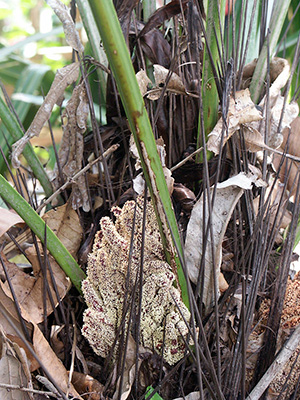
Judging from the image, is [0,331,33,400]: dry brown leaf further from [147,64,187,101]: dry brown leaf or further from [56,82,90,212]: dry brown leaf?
[147,64,187,101]: dry brown leaf

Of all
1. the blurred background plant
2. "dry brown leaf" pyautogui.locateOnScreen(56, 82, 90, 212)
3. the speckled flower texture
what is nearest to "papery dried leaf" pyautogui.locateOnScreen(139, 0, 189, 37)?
the blurred background plant

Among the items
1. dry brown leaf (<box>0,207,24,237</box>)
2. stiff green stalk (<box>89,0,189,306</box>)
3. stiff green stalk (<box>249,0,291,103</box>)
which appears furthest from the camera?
stiff green stalk (<box>249,0,291,103</box>)

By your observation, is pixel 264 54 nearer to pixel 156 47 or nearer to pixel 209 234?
pixel 156 47

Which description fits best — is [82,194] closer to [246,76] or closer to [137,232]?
[137,232]

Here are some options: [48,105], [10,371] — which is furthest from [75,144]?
[10,371]

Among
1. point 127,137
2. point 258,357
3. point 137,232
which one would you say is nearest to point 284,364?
point 258,357

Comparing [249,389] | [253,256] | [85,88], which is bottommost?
[249,389]

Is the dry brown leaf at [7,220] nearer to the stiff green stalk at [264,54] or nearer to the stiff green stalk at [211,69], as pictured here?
the stiff green stalk at [211,69]
